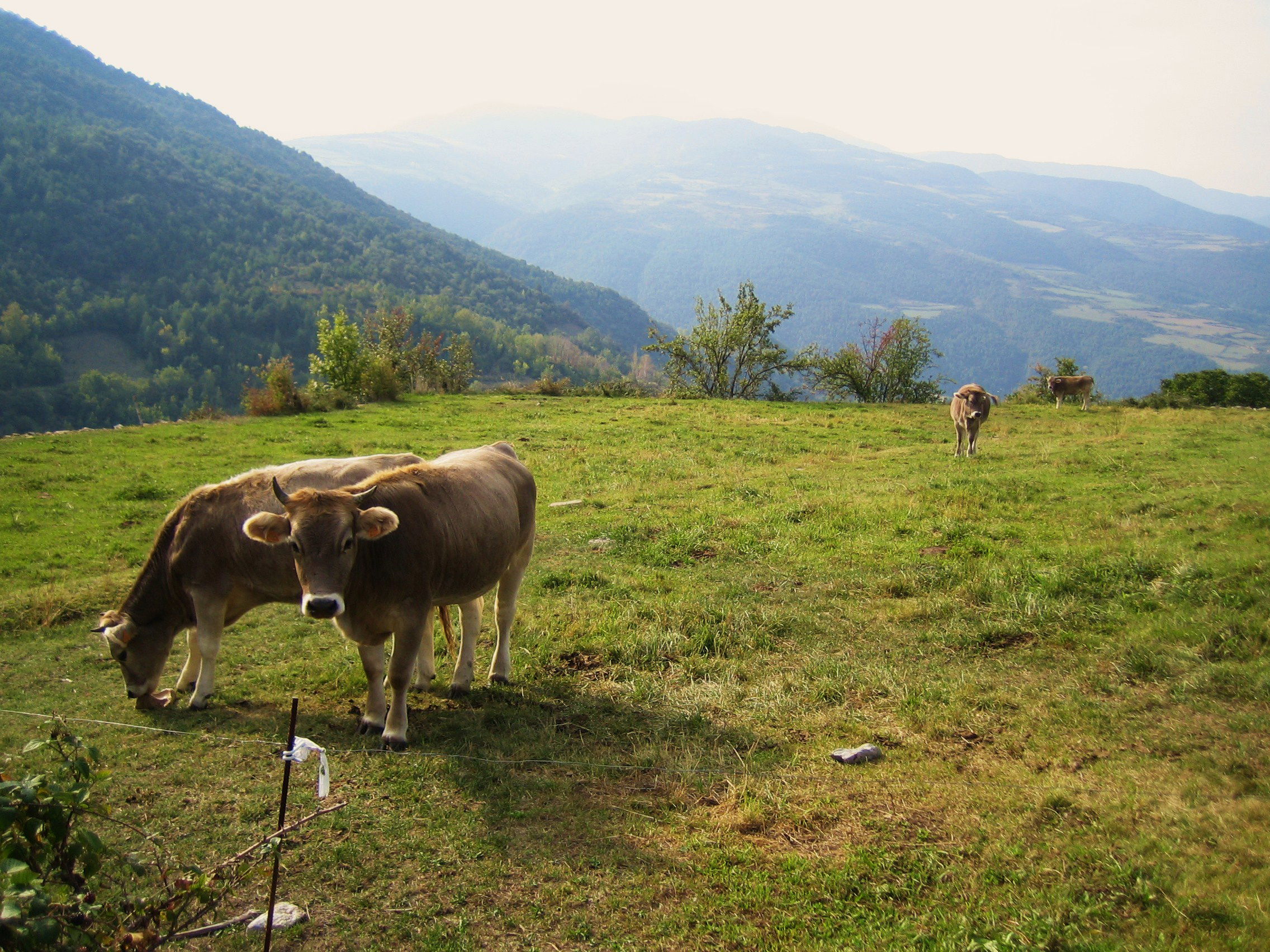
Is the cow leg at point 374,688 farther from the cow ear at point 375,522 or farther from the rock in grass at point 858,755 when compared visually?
the rock in grass at point 858,755

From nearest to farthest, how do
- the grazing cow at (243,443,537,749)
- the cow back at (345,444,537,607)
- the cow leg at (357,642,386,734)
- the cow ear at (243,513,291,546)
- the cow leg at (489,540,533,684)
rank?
the grazing cow at (243,443,537,749), the cow ear at (243,513,291,546), the cow back at (345,444,537,607), the cow leg at (357,642,386,734), the cow leg at (489,540,533,684)

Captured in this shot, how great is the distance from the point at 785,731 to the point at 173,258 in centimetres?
12214

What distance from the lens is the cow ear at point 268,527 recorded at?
6.22 metres

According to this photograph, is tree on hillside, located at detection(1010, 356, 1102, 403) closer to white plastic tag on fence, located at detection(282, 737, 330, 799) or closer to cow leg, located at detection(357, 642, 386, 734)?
cow leg, located at detection(357, 642, 386, 734)

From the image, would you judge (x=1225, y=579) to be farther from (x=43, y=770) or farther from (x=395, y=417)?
(x=395, y=417)

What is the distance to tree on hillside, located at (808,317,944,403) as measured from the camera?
50812 mm

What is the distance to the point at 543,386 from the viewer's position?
40688mm

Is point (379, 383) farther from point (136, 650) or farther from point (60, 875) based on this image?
point (60, 875)

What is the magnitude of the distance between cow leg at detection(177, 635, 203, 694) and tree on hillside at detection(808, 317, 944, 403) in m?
45.6

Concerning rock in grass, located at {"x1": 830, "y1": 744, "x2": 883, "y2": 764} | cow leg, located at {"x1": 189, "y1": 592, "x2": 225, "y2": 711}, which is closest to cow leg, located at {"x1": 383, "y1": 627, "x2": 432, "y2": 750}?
cow leg, located at {"x1": 189, "y1": 592, "x2": 225, "y2": 711}

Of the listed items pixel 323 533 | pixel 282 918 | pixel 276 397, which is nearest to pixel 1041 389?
pixel 276 397

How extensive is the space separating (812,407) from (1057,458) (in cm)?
1690

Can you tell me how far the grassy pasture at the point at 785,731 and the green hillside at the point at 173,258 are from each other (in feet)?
252

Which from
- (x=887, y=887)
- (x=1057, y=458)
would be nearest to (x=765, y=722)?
(x=887, y=887)
